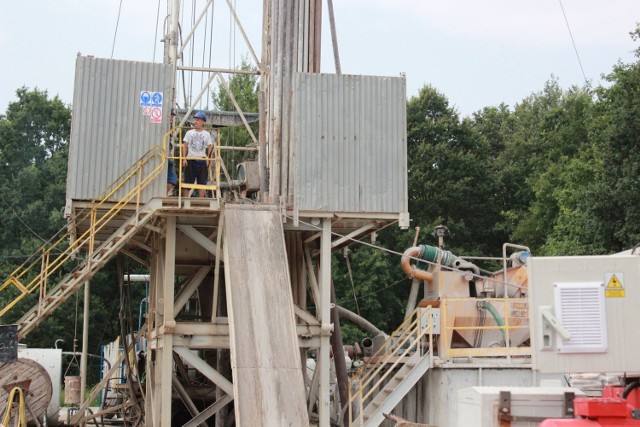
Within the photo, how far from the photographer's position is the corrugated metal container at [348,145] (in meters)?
20.2

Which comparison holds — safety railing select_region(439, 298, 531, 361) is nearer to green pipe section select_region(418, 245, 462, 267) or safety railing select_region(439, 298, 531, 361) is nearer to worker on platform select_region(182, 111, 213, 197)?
green pipe section select_region(418, 245, 462, 267)

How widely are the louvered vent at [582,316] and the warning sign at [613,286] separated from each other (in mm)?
80

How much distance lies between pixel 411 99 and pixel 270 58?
33.3 m

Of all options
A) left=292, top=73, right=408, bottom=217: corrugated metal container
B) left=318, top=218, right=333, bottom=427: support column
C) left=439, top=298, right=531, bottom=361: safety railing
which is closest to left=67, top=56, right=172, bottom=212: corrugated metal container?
left=292, top=73, right=408, bottom=217: corrugated metal container

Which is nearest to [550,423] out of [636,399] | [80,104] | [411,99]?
[636,399]

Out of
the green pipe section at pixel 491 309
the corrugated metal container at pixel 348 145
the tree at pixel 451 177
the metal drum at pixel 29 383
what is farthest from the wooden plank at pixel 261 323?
the tree at pixel 451 177

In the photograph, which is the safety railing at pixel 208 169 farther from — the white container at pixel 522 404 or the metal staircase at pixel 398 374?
the white container at pixel 522 404

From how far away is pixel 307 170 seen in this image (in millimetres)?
20125

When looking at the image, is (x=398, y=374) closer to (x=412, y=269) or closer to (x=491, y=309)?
(x=491, y=309)

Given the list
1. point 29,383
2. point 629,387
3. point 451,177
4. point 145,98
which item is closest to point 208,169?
point 145,98

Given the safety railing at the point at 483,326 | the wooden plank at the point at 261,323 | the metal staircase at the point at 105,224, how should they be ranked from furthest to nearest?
the safety railing at the point at 483,326
the metal staircase at the point at 105,224
the wooden plank at the point at 261,323

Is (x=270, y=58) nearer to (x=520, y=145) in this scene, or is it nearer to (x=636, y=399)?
(x=636, y=399)

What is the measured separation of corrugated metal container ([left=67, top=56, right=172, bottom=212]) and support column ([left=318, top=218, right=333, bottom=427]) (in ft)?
11.2

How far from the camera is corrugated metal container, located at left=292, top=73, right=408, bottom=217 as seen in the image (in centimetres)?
2016
